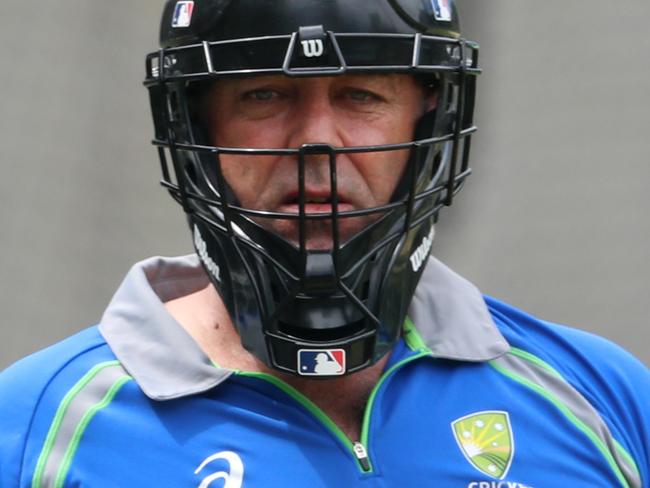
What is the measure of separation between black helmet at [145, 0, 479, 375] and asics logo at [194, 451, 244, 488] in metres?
0.17

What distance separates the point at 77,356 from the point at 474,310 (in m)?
0.78

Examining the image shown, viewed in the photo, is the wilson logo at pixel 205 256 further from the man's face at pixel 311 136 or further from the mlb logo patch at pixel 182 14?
the mlb logo patch at pixel 182 14

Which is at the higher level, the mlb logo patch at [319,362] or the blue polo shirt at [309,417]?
the mlb logo patch at [319,362]

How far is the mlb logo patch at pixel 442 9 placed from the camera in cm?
224

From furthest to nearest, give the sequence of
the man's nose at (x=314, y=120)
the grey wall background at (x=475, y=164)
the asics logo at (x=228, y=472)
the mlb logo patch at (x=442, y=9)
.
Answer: the grey wall background at (x=475, y=164) < the mlb logo patch at (x=442, y=9) < the man's nose at (x=314, y=120) < the asics logo at (x=228, y=472)

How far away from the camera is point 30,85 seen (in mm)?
4590

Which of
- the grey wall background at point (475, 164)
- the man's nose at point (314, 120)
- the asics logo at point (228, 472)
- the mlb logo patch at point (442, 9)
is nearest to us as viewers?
the asics logo at point (228, 472)

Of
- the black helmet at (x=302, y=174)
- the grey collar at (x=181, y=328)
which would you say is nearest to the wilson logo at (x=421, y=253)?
the black helmet at (x=302, y=174)

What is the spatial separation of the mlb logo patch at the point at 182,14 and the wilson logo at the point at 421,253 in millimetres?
583

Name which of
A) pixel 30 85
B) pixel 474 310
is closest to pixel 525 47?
pixel 30 85

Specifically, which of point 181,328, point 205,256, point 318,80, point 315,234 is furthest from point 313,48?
point 181,328

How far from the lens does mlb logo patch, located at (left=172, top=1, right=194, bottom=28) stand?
2.19 m

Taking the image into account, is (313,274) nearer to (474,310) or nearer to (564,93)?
(474,310)

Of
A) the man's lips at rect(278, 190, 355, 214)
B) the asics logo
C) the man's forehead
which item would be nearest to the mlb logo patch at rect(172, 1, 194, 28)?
the man's forehead
